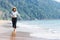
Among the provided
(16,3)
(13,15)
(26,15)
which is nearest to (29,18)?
(26,15)

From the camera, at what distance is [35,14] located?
129ft

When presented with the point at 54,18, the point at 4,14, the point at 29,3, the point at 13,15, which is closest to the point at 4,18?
the point at 4,14

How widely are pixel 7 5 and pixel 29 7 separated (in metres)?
4.11

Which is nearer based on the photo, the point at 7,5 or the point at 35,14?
the point at 7,5

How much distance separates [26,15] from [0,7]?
452cm

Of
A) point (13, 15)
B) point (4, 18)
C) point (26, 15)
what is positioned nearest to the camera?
point (13, 15)

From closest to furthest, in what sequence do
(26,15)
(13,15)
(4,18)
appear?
(13,15) → (4,18) → (26,15)

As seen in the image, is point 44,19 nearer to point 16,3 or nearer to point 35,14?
point 35,14

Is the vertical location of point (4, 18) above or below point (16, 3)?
below

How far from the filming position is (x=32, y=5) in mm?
39812

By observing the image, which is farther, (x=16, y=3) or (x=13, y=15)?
(x=16, y=3)

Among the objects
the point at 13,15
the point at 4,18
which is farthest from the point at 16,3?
the point at 13,15

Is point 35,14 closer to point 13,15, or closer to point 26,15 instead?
point 26,15

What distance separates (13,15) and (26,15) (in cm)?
2675
